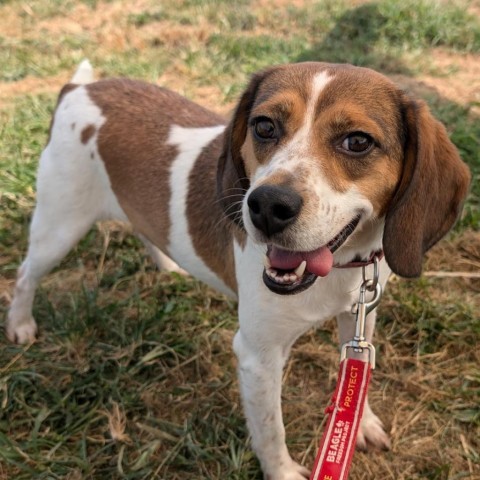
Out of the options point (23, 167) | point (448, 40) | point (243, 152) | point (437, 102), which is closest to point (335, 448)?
point (243, 152)

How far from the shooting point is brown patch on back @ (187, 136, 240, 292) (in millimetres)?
3014

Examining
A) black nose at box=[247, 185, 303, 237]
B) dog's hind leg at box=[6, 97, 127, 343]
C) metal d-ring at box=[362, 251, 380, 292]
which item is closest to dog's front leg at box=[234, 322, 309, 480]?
metal d-ring at box=[362, 251, 380, 292]

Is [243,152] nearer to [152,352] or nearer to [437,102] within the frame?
[152,352]

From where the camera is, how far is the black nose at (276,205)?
1.99 meters

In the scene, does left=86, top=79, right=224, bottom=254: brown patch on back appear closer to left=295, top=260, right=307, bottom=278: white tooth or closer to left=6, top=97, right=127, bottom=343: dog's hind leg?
left=6, top=97, right=127, bottom=343: dog's hind leg

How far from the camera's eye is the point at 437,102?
19.9 feet

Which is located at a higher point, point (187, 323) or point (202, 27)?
point (202, 27)

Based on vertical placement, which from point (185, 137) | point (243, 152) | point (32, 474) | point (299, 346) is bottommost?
point (32, 474)

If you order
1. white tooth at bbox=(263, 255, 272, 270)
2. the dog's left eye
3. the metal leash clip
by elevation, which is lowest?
the metal leash clip

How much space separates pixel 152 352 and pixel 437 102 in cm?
414

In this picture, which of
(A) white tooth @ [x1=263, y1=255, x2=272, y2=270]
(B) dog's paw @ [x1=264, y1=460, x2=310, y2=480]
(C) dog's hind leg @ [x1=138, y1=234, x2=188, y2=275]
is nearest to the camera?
(A) white tooth @ [x1=263, y1=255, x2=272, y2=270]

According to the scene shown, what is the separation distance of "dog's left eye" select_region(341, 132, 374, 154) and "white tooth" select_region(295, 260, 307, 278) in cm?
46

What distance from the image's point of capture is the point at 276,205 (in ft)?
6.56

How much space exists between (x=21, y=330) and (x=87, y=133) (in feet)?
4.69
